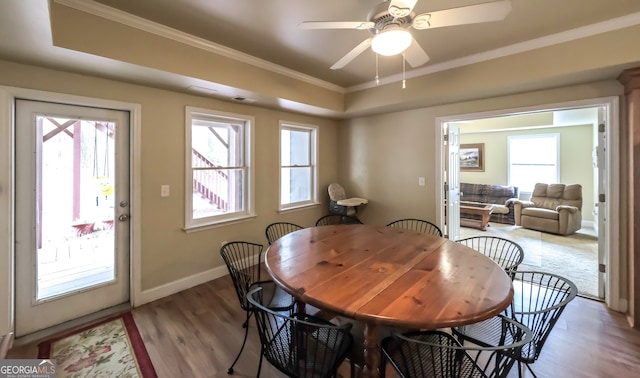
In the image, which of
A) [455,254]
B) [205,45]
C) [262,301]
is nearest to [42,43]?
[205,45]

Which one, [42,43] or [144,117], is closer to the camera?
[42,43]

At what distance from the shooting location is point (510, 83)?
2771 mm

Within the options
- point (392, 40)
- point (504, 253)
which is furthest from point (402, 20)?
point (504, 253)

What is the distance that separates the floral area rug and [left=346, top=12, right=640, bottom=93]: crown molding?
3.84 meters

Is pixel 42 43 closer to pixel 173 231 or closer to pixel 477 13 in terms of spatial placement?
pixel 173 231

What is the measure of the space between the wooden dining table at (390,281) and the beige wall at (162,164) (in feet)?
4.99

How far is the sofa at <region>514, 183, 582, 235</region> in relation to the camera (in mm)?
5305

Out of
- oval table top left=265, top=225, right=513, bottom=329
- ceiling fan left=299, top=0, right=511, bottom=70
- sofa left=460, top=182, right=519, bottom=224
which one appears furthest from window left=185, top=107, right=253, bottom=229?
sofa left=460, top=182, right=519, bottom=224

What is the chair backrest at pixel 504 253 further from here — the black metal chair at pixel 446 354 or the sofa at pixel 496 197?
the sofa at pixel 496 197

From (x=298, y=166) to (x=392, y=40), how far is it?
2896 mm

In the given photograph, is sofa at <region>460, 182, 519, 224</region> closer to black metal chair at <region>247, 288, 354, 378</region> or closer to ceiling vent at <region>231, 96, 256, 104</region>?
ceiling vent at <region>231, 96, 256, 104</region>

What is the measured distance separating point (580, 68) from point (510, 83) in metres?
0.51

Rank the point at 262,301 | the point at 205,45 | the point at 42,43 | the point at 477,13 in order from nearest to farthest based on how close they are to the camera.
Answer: the point at 477,13 → the point at 42,43 → the point at 262,301 → the point at 205,45

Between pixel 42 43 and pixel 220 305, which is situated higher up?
pixel 42 43
